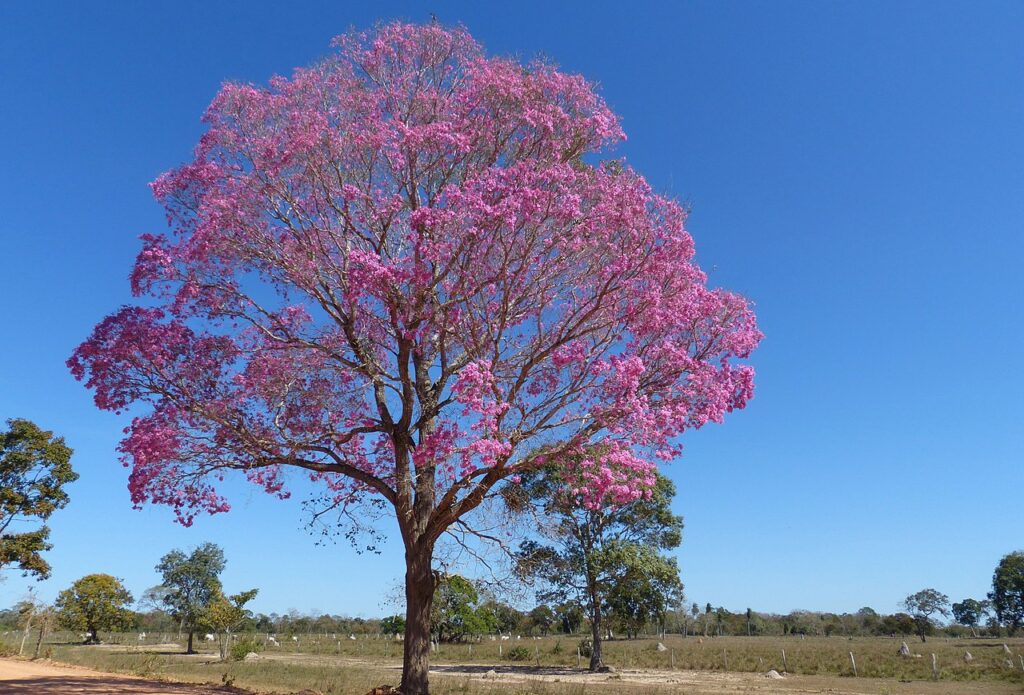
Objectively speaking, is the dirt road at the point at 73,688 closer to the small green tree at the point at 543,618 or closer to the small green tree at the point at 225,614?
the small green tree at the point at 543,618

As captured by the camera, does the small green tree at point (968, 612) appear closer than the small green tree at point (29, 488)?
No

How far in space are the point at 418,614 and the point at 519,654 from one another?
107 ft

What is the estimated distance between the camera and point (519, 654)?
42.0 meters

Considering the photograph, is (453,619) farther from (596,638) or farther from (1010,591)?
(1010,591)

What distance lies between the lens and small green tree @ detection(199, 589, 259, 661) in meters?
43.2

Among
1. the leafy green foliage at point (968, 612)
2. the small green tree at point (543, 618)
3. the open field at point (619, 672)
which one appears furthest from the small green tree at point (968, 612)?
the small green tree at point (543, 618)

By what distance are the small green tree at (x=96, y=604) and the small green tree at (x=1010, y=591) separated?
8867 centimetres

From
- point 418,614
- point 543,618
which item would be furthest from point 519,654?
point 418,614

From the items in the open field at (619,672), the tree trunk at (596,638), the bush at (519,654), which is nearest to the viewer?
the open field at (619,672)

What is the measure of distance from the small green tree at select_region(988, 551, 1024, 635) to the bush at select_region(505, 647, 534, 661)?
62840 millimetres

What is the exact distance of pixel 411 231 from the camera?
39.0 feet

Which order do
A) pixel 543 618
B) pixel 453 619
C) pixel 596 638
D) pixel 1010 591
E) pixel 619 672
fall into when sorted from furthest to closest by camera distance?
pixel 1010 591 → pixel 453 619 → pixel 596 638 → pixel 619 672 → pixel 543 618

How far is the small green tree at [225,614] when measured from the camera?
142ft

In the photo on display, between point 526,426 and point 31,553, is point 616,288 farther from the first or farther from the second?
point 31,553
